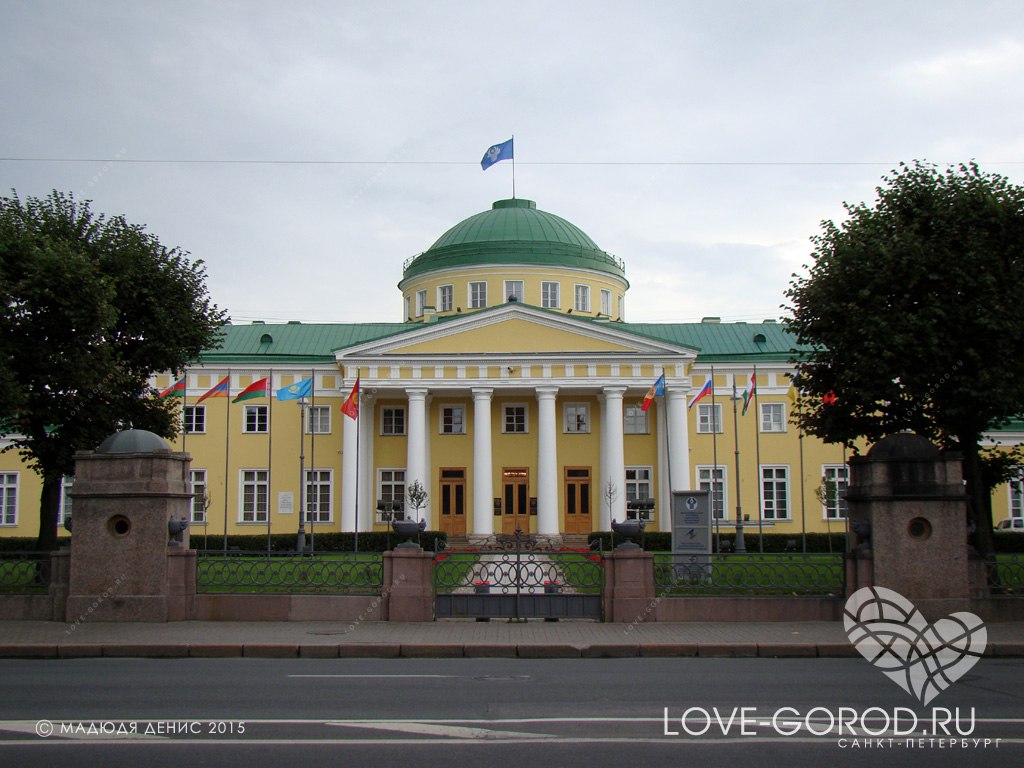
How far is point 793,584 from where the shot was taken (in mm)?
19156

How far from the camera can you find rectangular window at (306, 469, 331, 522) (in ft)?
170

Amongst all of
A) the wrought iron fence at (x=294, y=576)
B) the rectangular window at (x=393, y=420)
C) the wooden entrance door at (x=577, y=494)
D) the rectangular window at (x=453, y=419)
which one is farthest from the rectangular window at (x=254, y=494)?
the wrought iron fence at (x=294, y=576)

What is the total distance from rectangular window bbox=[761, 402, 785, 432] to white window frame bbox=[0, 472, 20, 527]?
125 feet

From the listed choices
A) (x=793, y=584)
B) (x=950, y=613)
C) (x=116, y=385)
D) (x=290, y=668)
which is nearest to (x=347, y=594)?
(x=290, y=668)

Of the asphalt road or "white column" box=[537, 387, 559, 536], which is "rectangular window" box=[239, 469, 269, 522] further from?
the asphalt road

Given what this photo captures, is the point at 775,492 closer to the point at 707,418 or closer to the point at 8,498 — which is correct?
the point at 707,418

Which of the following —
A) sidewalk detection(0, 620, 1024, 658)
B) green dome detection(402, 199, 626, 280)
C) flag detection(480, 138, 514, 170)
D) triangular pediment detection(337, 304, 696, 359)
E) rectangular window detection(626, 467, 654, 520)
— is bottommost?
sidewalk detection(0, 620, 1024, 658)

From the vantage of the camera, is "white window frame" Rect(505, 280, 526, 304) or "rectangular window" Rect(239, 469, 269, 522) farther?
"white window frame" Rect(505, 280, 526, 304)

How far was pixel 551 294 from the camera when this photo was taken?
57375 mm

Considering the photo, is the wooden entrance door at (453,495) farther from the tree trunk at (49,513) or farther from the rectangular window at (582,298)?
the tree trunk at (49,513)

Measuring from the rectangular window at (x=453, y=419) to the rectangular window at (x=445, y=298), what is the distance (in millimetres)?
6979

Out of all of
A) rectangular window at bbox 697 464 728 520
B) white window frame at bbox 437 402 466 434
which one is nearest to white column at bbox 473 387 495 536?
white window frame at bbox 437 402 466 434

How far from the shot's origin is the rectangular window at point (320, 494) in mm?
51719

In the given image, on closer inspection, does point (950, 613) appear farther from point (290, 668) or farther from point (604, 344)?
point (604, 344)
